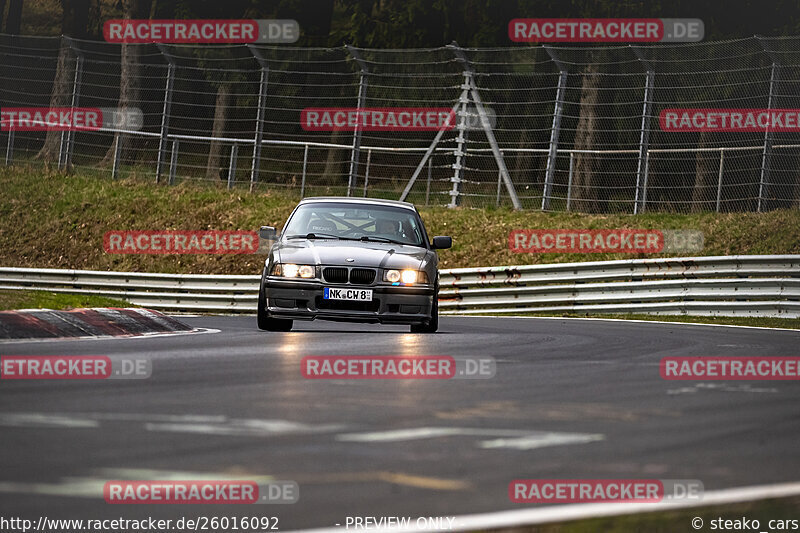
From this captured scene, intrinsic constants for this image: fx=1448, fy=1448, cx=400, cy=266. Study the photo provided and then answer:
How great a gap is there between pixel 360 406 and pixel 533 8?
102ft

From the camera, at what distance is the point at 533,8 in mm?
38375

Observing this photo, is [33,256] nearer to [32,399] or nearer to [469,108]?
[469,108]

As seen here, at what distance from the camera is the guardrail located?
2067 cm

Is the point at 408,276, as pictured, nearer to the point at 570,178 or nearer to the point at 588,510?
the point at 588,510

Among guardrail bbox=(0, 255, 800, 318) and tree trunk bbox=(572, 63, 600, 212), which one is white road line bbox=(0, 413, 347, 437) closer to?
guardrail bbox=(0, 255, 800, 318)

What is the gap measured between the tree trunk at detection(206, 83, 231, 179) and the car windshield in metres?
15.2

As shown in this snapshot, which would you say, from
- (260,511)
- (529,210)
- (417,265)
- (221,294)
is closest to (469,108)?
(529,210)

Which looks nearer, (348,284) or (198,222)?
(348,284)

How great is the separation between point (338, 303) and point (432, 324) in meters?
1.32

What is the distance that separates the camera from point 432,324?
15.5 m

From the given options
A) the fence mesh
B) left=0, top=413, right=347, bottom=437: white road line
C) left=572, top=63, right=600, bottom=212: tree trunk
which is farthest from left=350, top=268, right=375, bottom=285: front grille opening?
left=572, top=63, right=600, bottom=212: tree trunk

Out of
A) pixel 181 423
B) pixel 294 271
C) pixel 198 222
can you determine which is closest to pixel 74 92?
pixel 198 222

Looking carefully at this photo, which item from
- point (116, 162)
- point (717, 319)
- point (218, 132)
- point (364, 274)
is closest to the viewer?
point (364, 274)

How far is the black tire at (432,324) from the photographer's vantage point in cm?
1535
